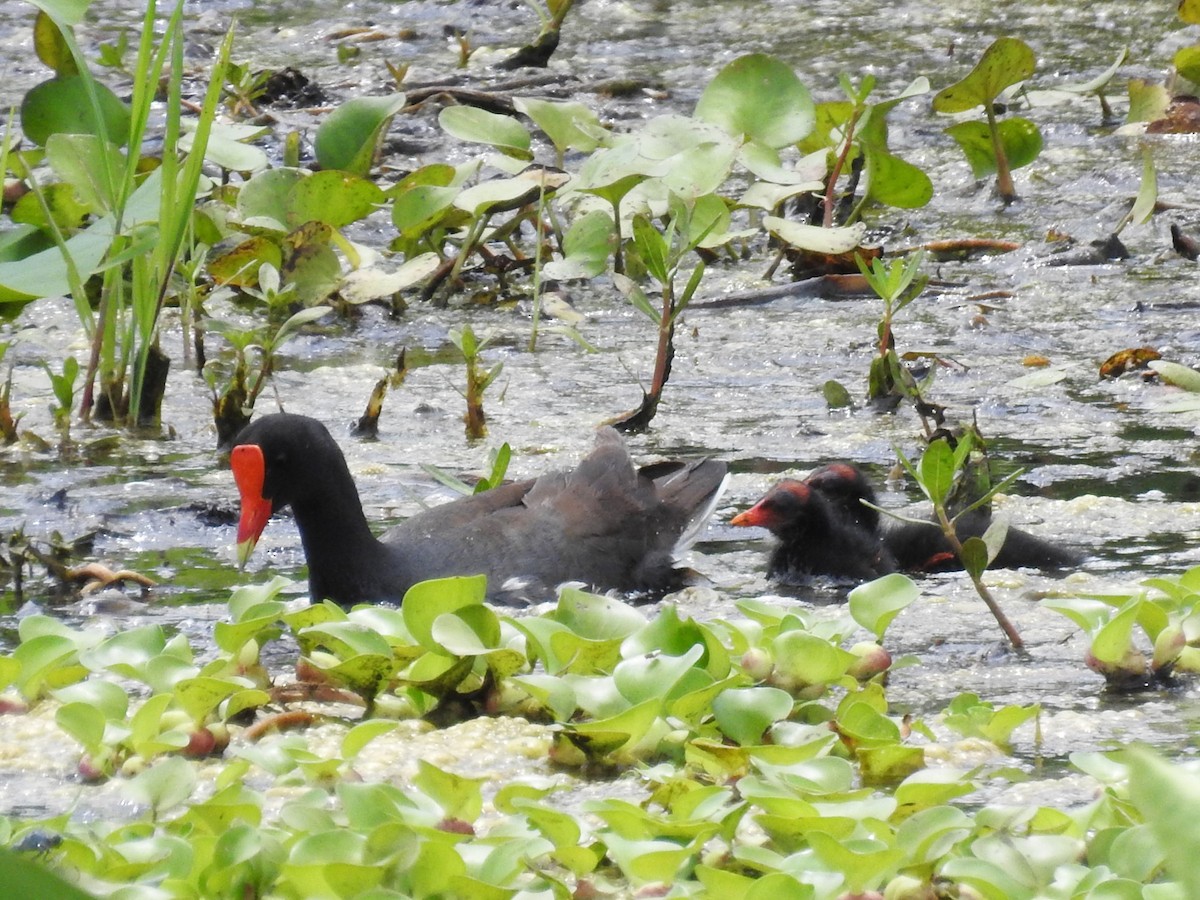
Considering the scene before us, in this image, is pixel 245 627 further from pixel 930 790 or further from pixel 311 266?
pixel 311 266

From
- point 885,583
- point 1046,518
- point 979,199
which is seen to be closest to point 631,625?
point 885,583

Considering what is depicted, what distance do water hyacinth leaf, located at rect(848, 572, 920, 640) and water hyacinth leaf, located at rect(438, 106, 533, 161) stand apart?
311 cm

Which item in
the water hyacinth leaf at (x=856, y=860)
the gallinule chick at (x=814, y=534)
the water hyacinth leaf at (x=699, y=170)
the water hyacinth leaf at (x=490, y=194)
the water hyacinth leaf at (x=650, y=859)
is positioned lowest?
the gallinule chick at (x=814, y=534)

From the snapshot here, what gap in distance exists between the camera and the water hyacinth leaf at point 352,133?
6.20 m

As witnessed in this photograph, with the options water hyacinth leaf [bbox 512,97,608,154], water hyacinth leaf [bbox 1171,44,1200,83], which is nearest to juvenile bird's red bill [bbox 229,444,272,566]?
water hyacinth leaf [bbox 512,97,608,154]

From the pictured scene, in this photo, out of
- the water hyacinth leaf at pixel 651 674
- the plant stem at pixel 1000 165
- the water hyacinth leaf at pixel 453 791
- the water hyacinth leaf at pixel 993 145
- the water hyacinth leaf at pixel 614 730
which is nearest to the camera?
the water hyacinth leaf at pixel 453 791

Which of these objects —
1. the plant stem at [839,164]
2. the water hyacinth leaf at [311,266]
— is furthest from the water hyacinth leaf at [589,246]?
the plant stem at [839,164]

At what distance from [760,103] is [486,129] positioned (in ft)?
3.14

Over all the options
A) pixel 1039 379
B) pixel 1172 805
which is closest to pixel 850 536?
pixel 1039 379

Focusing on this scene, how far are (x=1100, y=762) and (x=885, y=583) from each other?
77 cm

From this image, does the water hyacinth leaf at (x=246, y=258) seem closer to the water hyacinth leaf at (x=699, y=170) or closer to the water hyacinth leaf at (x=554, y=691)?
the water hyacinth leaf at (x=699, y=170)

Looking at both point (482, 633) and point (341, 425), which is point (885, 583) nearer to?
point (482, 633)

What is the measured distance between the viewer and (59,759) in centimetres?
274

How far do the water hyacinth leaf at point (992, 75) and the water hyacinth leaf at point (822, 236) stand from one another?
1176mm
